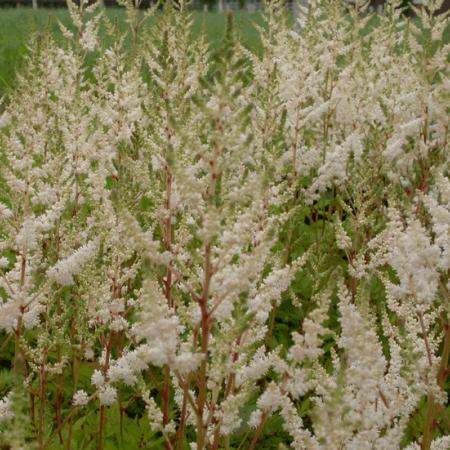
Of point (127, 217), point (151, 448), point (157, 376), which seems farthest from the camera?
point (157, 376)

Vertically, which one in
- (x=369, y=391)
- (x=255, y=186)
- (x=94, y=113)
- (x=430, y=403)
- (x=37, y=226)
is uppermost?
(x=94, y=113)

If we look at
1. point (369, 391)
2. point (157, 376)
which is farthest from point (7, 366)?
point (369, 391)

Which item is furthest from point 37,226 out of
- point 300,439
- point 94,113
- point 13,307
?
point 94,113

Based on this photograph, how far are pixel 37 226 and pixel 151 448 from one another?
1467 mm

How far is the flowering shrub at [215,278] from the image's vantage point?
7.38ft

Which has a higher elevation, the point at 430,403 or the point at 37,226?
the point at 37,226

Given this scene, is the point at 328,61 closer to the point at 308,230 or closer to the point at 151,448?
the point at 308,230

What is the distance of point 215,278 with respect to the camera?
2375mm

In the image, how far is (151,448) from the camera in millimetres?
3912

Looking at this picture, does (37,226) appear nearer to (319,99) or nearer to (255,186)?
(255,186)

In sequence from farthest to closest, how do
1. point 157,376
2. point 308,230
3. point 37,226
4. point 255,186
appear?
1. point 308,230
2. point 157,376
3. point 37,226
4. point 255,186

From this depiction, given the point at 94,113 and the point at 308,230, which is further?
the point at 308,230

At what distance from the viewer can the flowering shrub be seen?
225 cm

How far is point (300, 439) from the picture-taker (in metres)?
2.38
